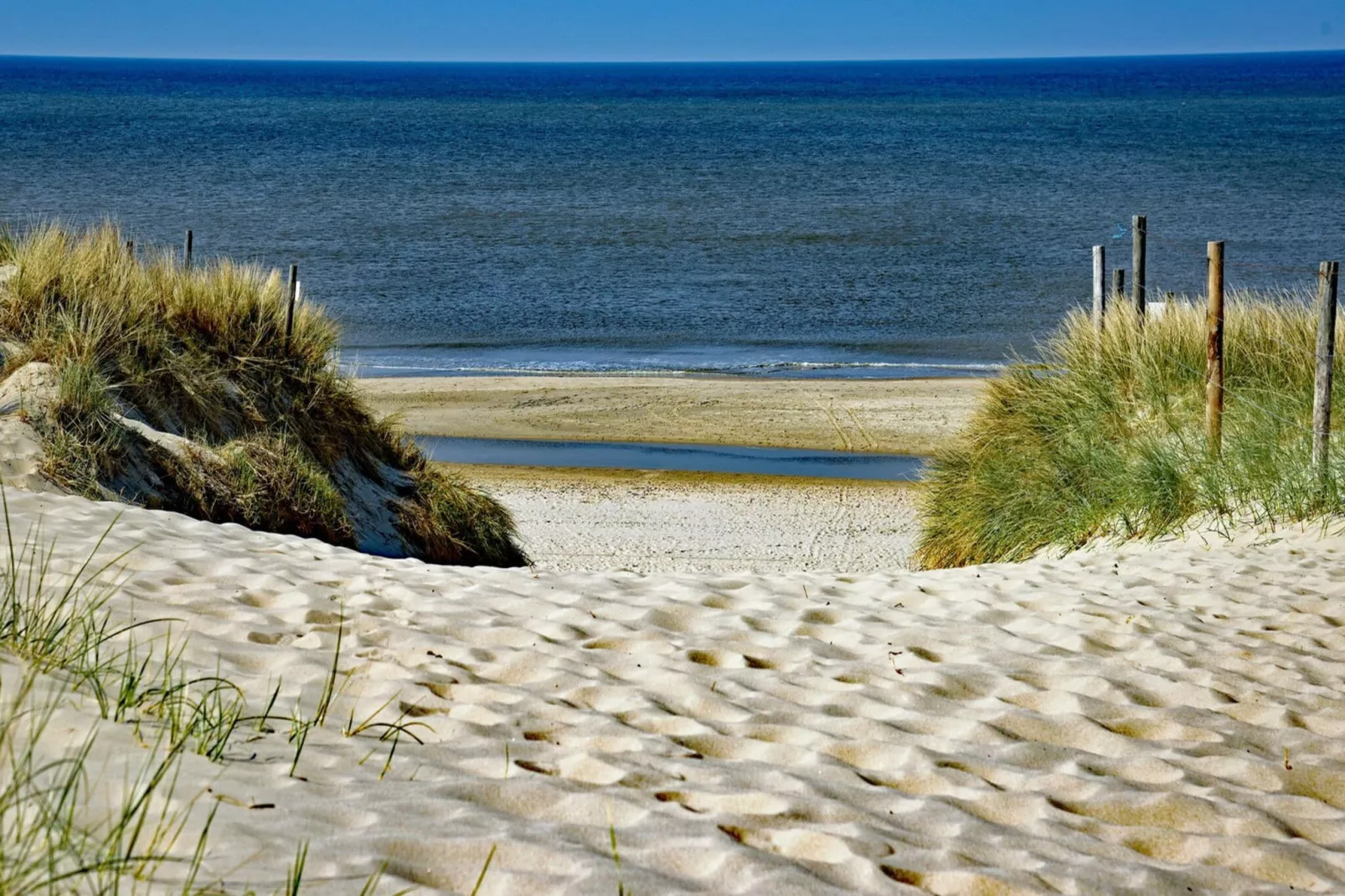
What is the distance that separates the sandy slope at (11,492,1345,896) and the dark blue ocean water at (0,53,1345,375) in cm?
1181

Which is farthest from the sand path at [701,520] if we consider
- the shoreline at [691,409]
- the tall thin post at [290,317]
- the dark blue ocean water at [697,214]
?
the dark blue ocean water at [697,214]

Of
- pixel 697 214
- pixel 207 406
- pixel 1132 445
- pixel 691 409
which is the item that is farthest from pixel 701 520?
pixel 697 214

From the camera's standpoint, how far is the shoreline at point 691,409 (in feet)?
53.5

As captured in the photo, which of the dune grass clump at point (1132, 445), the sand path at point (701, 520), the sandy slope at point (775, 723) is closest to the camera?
the sandy slope at point (775, 723)

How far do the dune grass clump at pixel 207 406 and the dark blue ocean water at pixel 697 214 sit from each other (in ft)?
35.3

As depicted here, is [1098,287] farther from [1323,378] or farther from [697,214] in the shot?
[697,214]

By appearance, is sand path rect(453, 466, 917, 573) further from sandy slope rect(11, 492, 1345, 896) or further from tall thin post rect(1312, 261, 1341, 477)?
sandy slope rect(11, 492, 1345, 896)

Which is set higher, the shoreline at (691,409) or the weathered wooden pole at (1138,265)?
the weathered wooden pole at (1138,265)

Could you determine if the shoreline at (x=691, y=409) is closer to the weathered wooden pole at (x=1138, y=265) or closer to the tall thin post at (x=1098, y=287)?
the tall thin post at (x=1098, y=287)

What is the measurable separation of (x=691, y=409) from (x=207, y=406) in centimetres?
980

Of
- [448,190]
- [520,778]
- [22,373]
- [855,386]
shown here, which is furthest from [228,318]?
[448,190]

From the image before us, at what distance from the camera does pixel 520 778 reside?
10.9ft

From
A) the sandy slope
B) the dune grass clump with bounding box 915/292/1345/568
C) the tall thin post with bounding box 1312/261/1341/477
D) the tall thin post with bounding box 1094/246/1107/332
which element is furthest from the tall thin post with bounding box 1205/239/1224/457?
the sandy slope

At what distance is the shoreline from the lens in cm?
1630
